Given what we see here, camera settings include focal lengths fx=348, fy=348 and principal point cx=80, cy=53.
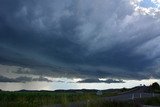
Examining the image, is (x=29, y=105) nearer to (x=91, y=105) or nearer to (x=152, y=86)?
(x=91, y=105)

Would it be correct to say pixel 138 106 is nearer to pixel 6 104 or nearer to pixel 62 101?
pixel 62 101

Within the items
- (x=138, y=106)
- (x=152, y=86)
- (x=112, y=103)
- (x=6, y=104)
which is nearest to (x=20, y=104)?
(x=6, y=104)

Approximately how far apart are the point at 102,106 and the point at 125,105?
260 cm

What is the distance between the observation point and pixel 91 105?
28891 millimetres

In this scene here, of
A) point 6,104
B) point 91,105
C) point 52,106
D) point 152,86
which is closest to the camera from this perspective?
point 6,104

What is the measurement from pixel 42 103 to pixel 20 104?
6.06 m

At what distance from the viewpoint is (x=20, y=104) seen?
26.8 metres

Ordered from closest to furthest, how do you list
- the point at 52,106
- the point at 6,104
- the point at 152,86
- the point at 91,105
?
the point at 6,104
the point at 91,105
the point at 52,106
the point at 152,86

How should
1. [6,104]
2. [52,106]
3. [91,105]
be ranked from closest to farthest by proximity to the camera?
[6,104] < [91,105] < [52,106]

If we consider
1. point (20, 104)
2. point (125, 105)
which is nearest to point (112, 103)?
point (125, 105)

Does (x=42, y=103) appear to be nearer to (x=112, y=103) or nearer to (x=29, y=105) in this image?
(x=29, y=105)

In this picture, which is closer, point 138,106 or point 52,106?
point 138,106

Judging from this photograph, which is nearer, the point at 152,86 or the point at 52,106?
the point at 52,106

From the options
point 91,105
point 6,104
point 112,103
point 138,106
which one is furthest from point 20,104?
point 138,106
